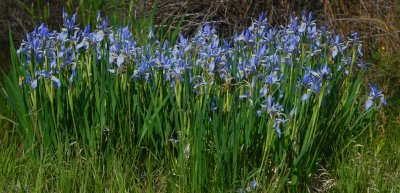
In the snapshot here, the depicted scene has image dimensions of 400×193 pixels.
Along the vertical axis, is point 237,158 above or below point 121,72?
below

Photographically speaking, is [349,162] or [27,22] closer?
[349,162]

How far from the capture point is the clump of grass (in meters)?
3.16

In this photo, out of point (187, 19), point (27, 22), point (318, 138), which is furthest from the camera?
point (27, 22)

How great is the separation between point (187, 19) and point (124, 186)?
2912 millimetres

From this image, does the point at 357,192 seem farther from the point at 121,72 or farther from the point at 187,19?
the point at 187,19

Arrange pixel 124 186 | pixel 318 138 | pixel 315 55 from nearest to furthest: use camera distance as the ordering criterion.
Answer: pixel 124 186 < pixel 318 138 < pixel 315 55

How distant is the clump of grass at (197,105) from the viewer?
3.16 metres

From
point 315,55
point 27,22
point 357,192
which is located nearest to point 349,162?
point 357,192

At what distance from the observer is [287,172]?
127 inches

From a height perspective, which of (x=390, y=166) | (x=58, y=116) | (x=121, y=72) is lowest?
(x=390, y=166)

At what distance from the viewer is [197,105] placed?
3209mm

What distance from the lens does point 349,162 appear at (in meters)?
3.50

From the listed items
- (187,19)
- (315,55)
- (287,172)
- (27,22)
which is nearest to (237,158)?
(287,172)

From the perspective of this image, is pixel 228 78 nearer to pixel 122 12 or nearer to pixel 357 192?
pixel 357 192
